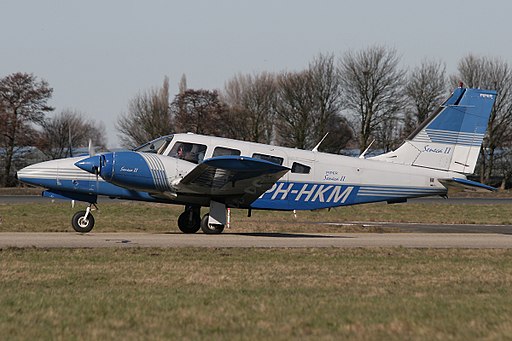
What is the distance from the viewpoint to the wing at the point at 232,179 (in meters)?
20.1

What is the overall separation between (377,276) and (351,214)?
902 inches

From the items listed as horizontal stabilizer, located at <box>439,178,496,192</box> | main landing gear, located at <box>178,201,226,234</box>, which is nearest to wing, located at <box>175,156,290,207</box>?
main landing gear, located at <box>178,201,226,234</box>

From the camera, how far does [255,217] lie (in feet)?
106

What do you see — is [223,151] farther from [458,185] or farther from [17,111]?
[17,111]

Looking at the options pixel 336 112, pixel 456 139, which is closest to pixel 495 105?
pixel 336 112

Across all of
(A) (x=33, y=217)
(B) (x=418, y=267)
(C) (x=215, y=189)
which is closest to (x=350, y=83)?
(A) (x=33, y=217)

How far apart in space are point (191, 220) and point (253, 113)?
52.2m

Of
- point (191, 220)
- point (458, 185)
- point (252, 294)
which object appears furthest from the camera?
point (458, 185)

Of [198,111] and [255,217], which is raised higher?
[198,111]

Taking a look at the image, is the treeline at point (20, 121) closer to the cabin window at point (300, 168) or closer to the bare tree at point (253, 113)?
the bare tree at point (253, 113)

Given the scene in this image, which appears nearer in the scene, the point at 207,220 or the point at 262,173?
the point at 262,173

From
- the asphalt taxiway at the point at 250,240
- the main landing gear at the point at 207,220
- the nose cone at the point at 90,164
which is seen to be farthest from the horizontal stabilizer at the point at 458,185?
the nose cone at the point at 90,164

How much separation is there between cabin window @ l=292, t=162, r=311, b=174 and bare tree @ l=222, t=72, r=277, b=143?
161 ft

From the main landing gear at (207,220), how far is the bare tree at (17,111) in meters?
46.9
